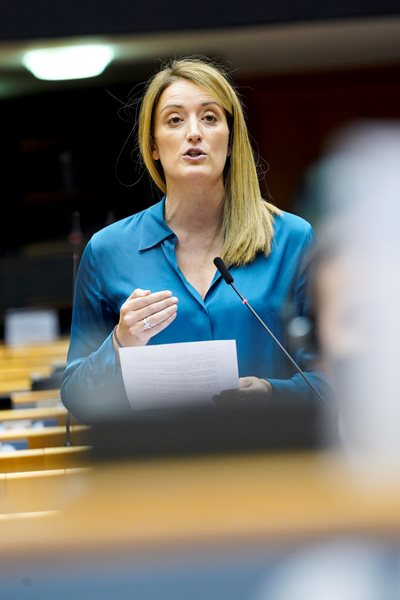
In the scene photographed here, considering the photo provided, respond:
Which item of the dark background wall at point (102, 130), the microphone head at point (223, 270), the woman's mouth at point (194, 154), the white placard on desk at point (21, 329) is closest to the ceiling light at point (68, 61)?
the dark background wall at point (102, 130)

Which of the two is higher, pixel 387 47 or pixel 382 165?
pixel 387 47

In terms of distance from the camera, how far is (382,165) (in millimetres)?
840

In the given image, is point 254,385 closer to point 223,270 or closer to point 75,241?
point 223,270

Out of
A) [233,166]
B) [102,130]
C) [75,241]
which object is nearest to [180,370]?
[233,166]

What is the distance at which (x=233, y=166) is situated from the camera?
1307 mm

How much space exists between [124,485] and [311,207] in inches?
31.1

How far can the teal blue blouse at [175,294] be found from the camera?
1.19 m

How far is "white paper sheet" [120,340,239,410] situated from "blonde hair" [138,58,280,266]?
153 millimetres

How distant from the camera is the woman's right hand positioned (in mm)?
1205

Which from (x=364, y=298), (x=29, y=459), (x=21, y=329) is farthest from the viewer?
(x=21, y=329)

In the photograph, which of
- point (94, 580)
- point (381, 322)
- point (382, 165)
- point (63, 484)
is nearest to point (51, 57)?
point (382, 165)

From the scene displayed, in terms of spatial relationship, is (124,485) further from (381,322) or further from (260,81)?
(260,81)

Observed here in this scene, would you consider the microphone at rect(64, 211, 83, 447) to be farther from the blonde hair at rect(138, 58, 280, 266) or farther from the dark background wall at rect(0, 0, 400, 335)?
the blonde hair at rect(138, 58, 280, 266)

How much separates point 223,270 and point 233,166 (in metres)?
0.17
